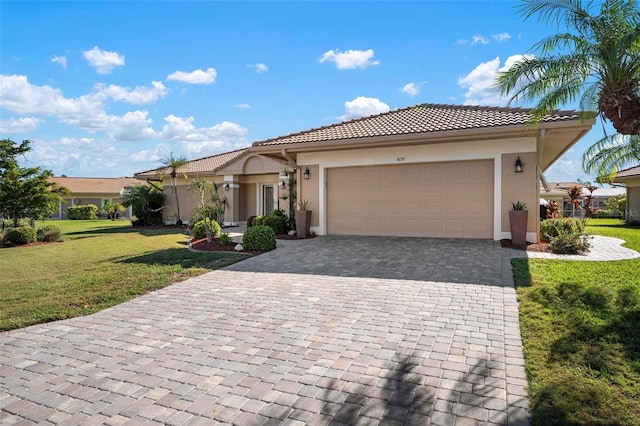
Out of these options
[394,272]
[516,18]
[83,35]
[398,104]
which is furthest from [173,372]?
[398,104]

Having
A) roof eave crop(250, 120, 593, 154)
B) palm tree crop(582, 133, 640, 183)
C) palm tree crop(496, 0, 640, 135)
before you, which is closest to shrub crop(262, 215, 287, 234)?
roof eave crop(250, 120, 593, 154)

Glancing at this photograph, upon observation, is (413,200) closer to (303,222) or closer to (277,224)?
(303,222)

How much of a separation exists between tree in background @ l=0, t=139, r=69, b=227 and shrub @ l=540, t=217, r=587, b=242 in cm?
1942

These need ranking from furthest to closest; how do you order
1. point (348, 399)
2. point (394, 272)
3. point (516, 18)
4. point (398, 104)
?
point (398, 104), point (394, 272), point (516, 18), point (348, 399)

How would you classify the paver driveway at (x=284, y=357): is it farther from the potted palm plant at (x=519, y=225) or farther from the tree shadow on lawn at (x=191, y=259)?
the potted palm plant at (x=519, y=225)

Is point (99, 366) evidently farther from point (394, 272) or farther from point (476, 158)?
point (476, 158)

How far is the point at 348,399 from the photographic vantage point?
123 inches

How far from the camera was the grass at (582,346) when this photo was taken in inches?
115

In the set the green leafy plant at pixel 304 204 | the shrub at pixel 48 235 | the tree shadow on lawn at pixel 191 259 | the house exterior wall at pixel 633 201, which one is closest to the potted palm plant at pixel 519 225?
the green leafy plant at pixel 304 204

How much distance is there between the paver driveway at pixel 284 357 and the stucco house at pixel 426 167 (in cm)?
520

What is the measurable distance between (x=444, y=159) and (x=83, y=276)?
1046 cm

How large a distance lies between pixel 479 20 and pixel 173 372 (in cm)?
1022

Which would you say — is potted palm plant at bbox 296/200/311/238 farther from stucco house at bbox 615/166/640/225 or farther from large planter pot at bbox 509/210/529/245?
stucco house at bbox 615/166/640/225

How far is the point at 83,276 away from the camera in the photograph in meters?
8.49
